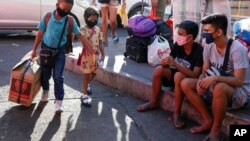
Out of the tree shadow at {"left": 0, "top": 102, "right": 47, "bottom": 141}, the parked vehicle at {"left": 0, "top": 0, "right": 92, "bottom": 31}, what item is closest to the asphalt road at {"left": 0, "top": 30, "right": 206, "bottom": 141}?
the tree shadow at {"left": 0, "top": 102, "right": 47, "bottom": 141}

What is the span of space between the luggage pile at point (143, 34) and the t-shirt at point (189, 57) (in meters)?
1.69

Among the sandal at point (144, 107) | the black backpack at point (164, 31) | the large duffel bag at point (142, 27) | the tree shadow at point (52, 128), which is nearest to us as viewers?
the tree shadow at point (52, 128)

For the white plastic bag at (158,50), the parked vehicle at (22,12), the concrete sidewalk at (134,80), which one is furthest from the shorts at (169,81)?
the parked vehicle at (22,12)

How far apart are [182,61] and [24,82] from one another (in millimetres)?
1839

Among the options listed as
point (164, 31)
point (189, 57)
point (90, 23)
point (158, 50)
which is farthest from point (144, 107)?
point (164, 31)

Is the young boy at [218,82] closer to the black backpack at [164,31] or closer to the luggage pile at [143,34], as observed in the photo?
the luggage pile at [143,34]

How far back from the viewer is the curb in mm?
4066

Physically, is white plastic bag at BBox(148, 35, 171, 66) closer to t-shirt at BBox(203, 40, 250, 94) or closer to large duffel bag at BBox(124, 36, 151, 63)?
large duffel bag at BBox(124, 36, 151, 63)

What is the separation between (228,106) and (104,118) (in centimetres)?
144

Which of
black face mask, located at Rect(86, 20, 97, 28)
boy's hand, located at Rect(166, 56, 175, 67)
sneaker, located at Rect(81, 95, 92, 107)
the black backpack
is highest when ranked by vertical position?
black face mask, located at Rect(86, 20, 97, 28)

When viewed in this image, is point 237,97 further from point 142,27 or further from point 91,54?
point 142,27

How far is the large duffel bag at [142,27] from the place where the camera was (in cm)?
624

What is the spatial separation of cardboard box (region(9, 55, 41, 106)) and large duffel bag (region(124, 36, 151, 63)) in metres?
2.10

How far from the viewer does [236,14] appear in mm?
9375
